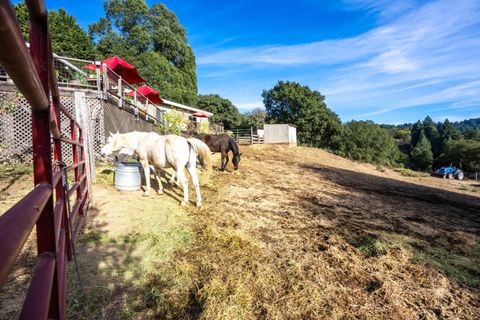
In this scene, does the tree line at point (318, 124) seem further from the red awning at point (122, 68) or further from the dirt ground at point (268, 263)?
the dirt ground at point (268, 263)

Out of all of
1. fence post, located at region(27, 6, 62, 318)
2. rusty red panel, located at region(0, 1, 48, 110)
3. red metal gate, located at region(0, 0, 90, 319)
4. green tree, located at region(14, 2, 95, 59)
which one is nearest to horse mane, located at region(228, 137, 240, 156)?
red metal gate, located at region(0, 0, 90, 319)

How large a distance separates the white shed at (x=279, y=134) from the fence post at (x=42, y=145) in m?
27.0

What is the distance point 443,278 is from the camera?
10.0 feet

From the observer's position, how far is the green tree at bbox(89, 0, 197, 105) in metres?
35.8

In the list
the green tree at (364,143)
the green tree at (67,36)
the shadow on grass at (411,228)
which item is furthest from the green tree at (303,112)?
the shadow on grass at (411,228)

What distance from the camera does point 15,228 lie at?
2.07ft

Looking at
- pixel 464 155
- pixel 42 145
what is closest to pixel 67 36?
pixel 42 145

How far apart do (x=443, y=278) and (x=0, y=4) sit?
4098 mm

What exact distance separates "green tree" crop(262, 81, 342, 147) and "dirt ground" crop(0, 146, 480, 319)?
3648 cm

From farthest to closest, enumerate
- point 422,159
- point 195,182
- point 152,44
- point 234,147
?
point 422,159
point 152,44
point 234,147
point 195,182

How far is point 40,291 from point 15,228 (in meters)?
0.49

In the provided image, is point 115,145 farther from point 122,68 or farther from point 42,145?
point 122,68

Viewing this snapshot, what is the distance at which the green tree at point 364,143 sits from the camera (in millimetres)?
44156

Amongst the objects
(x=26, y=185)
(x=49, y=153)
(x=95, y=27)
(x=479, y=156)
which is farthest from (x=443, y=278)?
(x=479, y=156)
